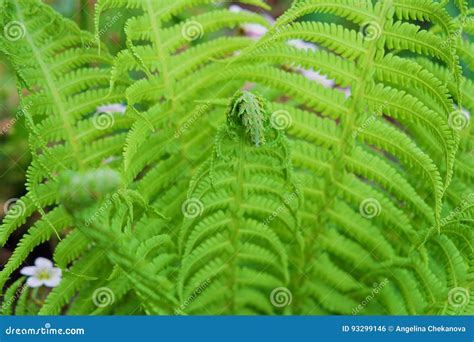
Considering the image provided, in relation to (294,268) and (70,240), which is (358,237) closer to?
(294,268)

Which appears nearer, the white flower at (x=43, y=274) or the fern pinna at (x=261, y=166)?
the fern pinna at (x=261, y=166)

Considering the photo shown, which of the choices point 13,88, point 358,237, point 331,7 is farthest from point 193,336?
point 13,88

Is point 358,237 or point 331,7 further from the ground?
point 331,7

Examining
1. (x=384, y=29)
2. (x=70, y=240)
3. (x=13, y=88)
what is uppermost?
(x=13, y=88)

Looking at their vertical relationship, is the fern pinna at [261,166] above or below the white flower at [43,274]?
above

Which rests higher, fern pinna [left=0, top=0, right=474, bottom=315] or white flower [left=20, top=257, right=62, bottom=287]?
fern pinna [left=0, top=0, right=474, bottom=315]

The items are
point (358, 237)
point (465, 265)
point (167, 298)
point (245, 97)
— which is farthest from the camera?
point (358, 237)
